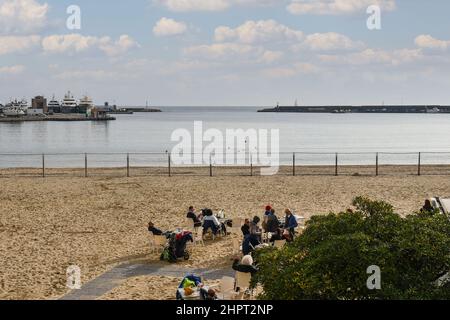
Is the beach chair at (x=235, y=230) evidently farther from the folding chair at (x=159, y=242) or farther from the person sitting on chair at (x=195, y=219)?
the folding chair at (x=159, y=242)

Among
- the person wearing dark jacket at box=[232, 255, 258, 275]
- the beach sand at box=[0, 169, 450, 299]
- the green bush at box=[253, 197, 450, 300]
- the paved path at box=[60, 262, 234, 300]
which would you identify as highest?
the green bush at box=[253, 197, 450, 300]

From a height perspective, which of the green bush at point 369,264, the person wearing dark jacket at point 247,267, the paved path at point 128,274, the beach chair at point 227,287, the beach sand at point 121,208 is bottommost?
the paved path at point 128,274

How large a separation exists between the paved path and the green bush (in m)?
5.65

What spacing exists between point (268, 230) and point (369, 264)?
899 cm

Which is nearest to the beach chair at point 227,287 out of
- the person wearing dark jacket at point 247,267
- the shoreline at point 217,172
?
the person wearing dark jacket at point 247,267

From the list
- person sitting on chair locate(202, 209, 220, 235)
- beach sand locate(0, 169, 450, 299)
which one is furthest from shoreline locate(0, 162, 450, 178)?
person sitting on chair locate(202, 209, 220, 235)

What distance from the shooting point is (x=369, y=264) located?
6254mm

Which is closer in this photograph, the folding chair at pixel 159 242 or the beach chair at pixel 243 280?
the beach chair at pixel 243 280

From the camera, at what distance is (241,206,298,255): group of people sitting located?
1318 centimetres

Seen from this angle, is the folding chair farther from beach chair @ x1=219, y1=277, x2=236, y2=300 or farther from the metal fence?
the metal fence

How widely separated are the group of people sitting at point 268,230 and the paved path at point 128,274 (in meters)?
0.81

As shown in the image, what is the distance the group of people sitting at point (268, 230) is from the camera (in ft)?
43.2
